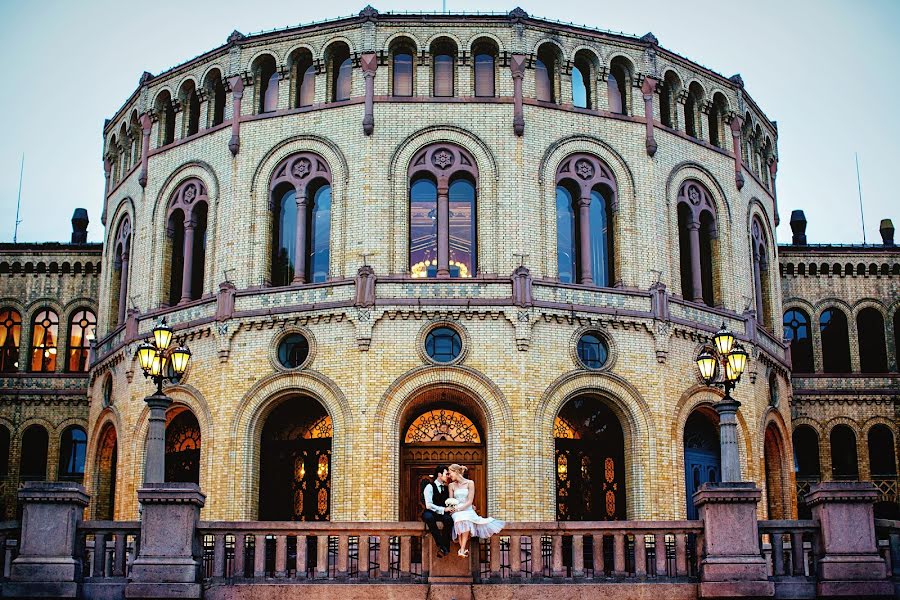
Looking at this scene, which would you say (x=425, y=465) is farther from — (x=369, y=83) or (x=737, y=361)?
(x=737, y=361)

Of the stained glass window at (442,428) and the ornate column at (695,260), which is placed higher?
the ornate column at (695,260)

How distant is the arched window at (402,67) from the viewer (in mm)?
36500

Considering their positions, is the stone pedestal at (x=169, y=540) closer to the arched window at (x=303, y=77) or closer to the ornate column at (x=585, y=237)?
the ornate column at (x=585, y=237)

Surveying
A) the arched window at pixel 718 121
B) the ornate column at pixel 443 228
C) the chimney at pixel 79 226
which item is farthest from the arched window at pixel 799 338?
the chimney at pixel 79 226

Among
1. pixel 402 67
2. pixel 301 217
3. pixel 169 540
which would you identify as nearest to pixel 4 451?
pixel 301 217

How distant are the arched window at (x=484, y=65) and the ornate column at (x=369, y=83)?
3.03 m

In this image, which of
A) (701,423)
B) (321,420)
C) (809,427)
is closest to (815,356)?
(809,427)

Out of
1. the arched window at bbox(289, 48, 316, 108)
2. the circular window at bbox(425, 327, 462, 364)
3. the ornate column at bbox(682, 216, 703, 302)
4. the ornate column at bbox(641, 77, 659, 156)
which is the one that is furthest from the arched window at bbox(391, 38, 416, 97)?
the ornate column at bbox(682, 216, 703, 302)

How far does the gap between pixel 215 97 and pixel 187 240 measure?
15.3 ft

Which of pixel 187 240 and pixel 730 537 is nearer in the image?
pixel 730 537

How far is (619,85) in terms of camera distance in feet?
125

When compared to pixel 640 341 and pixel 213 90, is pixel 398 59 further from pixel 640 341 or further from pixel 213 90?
pixel 640 341

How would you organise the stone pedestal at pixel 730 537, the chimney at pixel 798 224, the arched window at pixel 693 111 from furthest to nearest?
the chimney at pixel 798 224 → the arched window at pixel 693 111 → the stone pedestal at pixel 730 537

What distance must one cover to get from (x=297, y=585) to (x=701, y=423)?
19091mm
